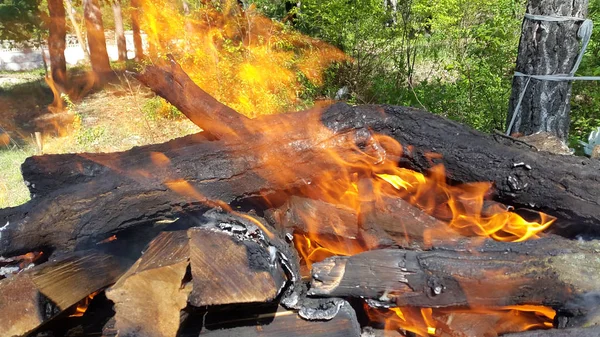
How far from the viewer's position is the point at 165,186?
93.8 inches

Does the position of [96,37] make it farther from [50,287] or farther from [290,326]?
[290,326]

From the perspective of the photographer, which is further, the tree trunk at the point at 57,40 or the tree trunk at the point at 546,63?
the tree trunk at the point at 57,40

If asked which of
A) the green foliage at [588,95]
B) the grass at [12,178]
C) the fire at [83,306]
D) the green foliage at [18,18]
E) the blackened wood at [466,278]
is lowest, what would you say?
the grass at [12,178]

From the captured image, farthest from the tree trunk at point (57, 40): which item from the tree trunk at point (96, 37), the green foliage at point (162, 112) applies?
the green foliage at point (162, 112)

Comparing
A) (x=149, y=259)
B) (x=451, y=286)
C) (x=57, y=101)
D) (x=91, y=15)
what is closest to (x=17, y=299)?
(x=149, y=259)

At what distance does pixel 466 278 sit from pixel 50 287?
71.0 inches

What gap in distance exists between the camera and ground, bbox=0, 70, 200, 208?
686 cm

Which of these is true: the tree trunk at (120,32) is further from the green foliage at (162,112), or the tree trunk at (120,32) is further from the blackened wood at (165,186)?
the blackened wood at (165,186)

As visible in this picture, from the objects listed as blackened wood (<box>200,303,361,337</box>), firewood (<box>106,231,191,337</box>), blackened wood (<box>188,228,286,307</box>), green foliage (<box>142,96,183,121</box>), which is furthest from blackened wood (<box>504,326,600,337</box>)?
green foliage (<box>142,96,183,121</box>)

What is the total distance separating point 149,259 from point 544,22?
3.23 metres

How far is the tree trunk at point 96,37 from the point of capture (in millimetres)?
13078

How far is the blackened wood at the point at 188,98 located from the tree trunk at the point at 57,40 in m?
10.7

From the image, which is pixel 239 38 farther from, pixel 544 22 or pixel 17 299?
pixel 17 299

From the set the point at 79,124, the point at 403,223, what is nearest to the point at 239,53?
the point at 79,124
